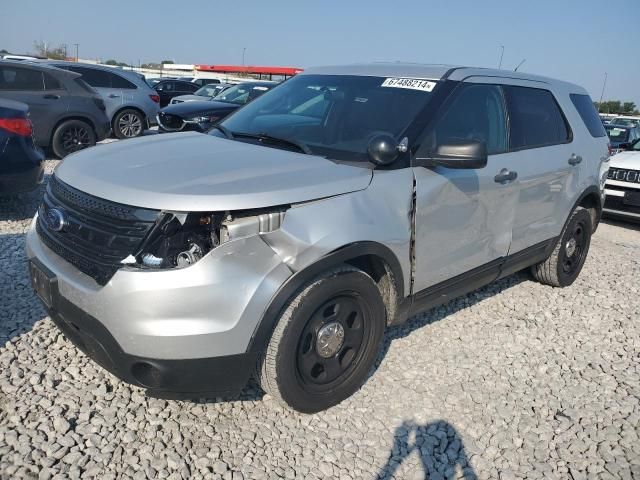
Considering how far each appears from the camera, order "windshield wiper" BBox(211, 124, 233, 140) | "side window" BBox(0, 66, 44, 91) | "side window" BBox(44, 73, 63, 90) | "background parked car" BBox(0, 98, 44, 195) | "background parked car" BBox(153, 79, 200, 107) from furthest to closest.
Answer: "background parked car" BBox(153, 79, 200, 107) < "side window" BBox(44, 73, 63, 90) < "side window" BBox(0, 66, 44, 91) < "background parked car" BBox(0, 98, 44, 195) < "windshield wiper" BBox(211, 124, 233, 140)

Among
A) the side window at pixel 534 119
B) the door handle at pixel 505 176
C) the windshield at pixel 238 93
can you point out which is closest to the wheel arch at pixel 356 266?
the door handle at pixel 505 176

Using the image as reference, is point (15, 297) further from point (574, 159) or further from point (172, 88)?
point (172, 88)

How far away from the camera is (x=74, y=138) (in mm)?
9117

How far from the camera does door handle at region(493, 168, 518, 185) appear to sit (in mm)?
3575

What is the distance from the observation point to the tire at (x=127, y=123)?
38.2ft

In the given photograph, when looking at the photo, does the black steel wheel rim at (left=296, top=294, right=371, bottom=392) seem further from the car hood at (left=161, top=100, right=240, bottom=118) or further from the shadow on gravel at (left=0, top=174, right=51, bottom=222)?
the car hood at (left=161, top=100, right=240, bottom=118)

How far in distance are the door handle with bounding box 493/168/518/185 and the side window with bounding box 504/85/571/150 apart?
0.23 m

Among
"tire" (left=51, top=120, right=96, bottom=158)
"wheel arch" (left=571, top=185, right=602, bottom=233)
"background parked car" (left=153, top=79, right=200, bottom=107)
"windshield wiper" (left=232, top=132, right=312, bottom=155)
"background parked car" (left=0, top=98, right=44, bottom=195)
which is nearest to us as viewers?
"windshield wiper" (left=232, top=132, right=312, bottom=155)

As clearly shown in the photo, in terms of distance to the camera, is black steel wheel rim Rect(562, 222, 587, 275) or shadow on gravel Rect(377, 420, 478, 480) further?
black steel wheel rim Rect(562, 222, 587, 275)

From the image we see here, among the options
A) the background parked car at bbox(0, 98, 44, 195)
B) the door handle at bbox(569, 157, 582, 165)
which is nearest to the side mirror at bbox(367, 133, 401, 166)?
the door handle at bbox(569, 157, 582, 165)

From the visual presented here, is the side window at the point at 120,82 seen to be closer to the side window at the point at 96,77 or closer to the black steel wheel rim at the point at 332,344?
the side window at the point at 96,77

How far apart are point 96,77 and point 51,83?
2.75m

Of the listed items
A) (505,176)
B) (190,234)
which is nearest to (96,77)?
(505,176)

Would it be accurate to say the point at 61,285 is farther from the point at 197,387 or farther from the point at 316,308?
the point at 316,308
